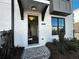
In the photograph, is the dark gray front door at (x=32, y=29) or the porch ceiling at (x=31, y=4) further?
the dark gray front door at (x=32, y=29)

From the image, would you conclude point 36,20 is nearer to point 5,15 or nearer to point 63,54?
point 5,15

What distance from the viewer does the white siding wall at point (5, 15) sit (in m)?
9.13

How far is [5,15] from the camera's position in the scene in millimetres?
9258

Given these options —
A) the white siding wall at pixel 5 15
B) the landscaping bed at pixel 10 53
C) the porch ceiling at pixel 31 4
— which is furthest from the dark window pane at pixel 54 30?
the landscaping bed at pixel 10 53

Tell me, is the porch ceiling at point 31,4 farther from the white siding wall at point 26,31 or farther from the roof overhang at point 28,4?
the white siding wall at point 26,31

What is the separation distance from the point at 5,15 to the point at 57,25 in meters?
5.82

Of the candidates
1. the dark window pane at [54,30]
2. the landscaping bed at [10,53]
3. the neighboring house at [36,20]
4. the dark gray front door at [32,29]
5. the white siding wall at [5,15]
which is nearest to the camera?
the landscaping bed at [10,53]

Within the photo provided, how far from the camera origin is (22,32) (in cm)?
1016

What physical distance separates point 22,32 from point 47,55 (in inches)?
116

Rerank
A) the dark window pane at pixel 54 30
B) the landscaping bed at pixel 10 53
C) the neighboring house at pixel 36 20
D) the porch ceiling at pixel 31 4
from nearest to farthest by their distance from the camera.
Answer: the landscaping bed at pixel 10 53 → the porch ceiling at pixel 31 4 → the neighboring house at pixel 36 20 → the dark window pane at pixel 54 30

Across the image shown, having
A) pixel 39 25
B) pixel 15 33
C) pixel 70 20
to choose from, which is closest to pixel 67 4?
pixel 70 20

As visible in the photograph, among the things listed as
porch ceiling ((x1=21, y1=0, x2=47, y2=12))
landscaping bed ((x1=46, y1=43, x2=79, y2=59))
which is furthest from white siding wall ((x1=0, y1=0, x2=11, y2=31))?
landscaping bed ((x1=46, y1=43, x2=79, y2=59))

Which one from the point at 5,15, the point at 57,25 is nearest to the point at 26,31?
the point at 5,15

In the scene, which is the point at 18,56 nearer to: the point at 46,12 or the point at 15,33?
the point at 15,33
